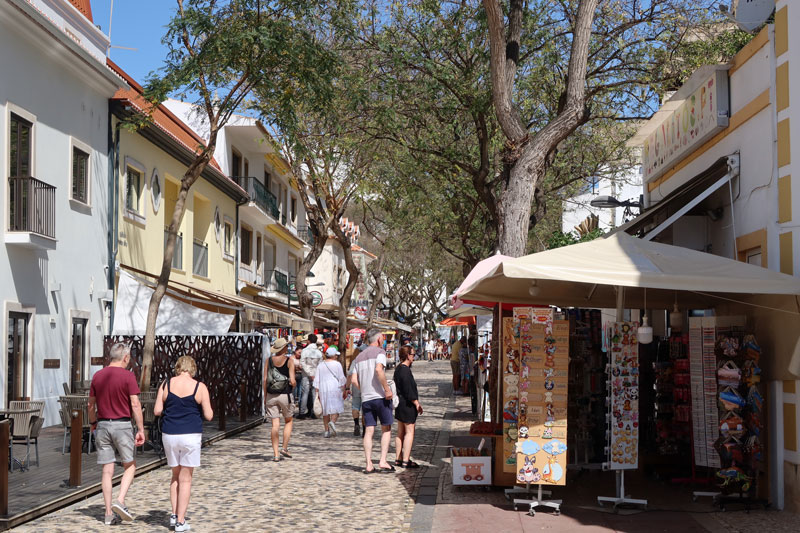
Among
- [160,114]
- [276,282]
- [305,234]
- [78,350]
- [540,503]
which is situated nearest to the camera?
[540,503]

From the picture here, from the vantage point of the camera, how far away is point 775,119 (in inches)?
372

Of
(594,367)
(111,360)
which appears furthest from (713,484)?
(111,360)

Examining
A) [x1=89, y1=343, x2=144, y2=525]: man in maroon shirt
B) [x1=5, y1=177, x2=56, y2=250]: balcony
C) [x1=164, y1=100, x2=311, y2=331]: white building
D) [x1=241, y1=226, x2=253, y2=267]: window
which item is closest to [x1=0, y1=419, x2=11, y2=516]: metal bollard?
[x1=89, y1=343, x2=144, y2=525]: man in maroon shirt

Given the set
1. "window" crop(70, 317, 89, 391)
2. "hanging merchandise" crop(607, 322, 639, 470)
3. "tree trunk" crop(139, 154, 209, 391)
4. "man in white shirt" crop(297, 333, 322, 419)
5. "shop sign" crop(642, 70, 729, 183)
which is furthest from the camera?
"man in white shirt" crop(297, 333, 322, 419)

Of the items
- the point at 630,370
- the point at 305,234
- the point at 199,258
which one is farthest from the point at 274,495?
the point at 305,234

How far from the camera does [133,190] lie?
2170 centimetres

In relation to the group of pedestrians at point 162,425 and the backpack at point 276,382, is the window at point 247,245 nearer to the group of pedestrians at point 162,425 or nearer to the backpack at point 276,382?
the backpack at point 276,382

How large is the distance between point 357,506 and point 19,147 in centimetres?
1003

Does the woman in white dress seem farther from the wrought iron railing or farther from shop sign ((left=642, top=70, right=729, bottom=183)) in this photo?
shop sign ((left=642, top=70, right=729, bottom=183))

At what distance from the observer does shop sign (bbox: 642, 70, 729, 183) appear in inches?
Answer: 435

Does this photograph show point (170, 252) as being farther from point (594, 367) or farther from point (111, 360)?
point (594, 367)

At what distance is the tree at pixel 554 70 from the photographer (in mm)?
12273

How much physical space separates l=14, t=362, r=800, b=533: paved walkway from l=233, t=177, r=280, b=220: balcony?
20783 millimetres

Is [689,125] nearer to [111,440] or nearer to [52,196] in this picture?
[111,440]
